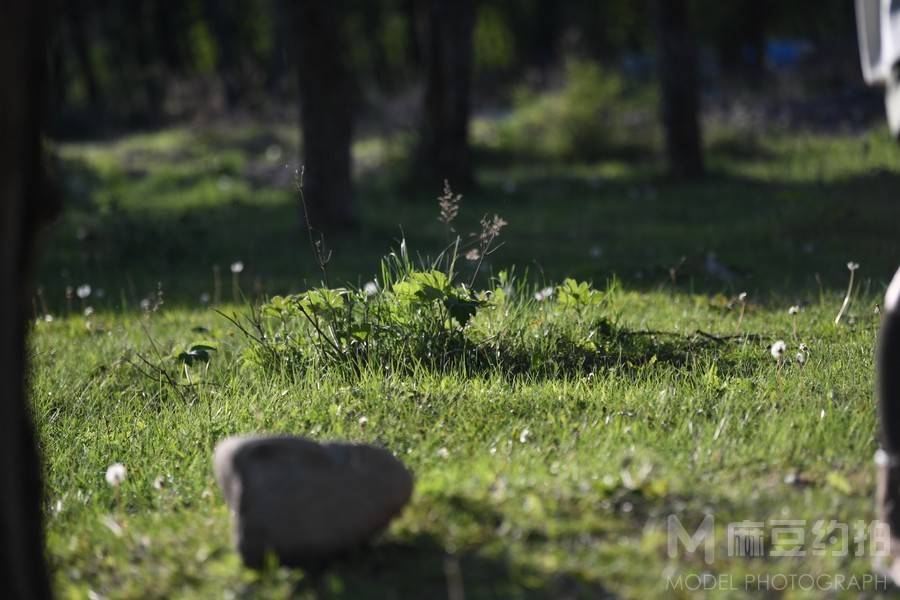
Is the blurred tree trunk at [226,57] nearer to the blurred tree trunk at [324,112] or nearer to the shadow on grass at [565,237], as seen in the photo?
the shadow on grass at [565,237]

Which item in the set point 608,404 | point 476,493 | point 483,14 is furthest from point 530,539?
point 483,14

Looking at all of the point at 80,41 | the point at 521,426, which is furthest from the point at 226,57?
the point at 521,426

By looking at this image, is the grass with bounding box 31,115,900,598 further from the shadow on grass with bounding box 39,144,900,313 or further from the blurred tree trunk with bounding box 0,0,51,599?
the blurred tree trunk with bounding box 0,0,51,599

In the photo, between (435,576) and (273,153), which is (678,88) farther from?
(435,576)

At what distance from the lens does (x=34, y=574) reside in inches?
99.0

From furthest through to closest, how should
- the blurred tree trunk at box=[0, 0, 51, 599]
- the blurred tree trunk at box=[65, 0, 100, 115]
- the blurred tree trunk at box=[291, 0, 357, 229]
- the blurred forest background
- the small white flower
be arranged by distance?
the blurred tree trunk at box=[65, 0, 100, 115], the small white flower, the blurred tree trunk at box=[291, 0, 357, 229], the blurred forest background, the blurred tree trunk at box=[0, 0, 51, 599]

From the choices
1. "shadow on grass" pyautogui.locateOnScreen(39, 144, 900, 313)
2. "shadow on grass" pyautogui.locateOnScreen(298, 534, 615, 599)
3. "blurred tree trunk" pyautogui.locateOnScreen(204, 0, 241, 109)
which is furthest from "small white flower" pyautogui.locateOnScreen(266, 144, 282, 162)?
"shadow on grass" pyautogui.locateOnScreen(298, 534, 615, 599)

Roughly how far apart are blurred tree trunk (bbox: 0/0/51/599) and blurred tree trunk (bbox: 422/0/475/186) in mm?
9963

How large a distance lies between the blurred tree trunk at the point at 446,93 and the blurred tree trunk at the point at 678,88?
2.18 metres

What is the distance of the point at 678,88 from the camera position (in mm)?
12539

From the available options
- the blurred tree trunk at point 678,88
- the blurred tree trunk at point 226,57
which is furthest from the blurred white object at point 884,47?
the blurred tree trunk at point 226,57

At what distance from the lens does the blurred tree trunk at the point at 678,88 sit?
1240cm

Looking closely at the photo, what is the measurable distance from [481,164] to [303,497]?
12.9 metres

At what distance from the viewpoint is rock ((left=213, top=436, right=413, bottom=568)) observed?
2.92 meters
